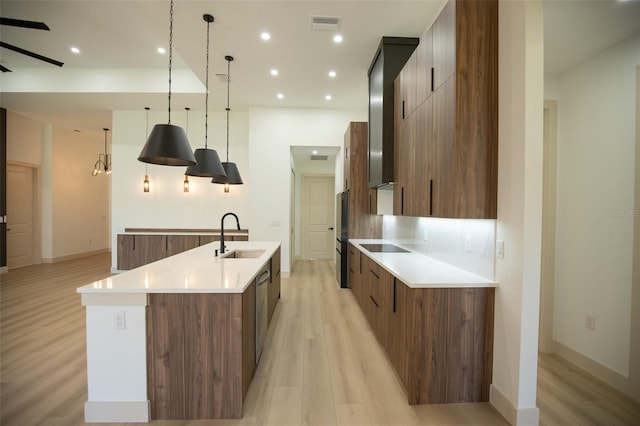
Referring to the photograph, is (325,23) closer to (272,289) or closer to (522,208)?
(522,208)

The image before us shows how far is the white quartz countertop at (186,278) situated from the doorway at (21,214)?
21.7ft

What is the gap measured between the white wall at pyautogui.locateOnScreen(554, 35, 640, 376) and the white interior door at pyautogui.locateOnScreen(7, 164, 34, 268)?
32.5ft

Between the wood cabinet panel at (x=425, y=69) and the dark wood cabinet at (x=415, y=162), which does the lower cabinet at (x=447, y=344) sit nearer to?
the dark wood cabinet at (x=415, y=162)

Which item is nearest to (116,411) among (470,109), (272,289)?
(272,289)

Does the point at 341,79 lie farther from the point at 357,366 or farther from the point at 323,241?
the point at 323,241

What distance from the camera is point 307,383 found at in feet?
7.25

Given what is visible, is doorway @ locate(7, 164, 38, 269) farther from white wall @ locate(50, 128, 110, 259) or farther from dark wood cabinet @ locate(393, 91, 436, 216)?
dark wood cabinet @ locate(393, 91, 436, 216)

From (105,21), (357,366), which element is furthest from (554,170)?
(105,21)

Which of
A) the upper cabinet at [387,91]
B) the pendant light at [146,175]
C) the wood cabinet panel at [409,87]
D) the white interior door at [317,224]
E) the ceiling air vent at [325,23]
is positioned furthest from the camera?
the white interior door at [317,224]

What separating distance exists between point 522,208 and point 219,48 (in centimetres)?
380

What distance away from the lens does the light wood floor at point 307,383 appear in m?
1.85

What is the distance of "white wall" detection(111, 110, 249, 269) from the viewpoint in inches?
243

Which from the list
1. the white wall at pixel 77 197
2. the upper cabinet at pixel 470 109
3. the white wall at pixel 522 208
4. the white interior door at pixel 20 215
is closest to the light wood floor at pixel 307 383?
the white wall at pixel 522 208

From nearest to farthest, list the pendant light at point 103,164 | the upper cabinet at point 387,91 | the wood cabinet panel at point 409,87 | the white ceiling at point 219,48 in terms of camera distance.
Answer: the white ceiling at point 219,48, the wood cabinet panel at point 409,87, the upper cabinet at point 387,91, the pendant light at point 103,164
